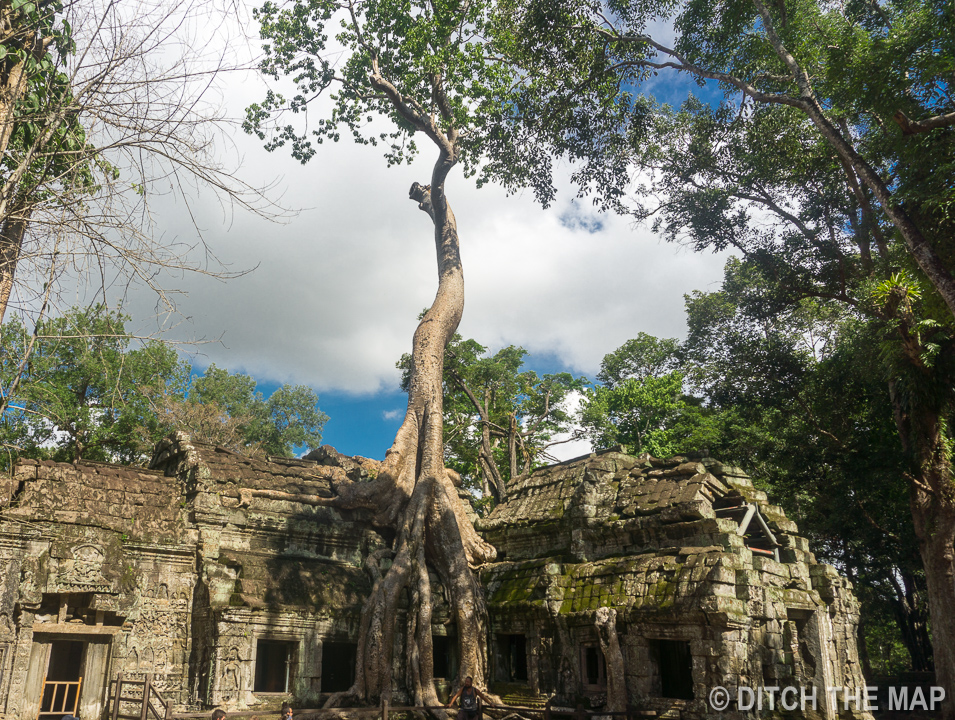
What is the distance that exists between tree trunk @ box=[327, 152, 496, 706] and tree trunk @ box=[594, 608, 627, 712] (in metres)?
2.67

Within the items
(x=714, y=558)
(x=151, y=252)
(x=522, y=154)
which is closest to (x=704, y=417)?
(x=522, y=154)

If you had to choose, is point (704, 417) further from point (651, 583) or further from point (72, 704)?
point (72, 704)

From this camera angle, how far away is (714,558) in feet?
38.7

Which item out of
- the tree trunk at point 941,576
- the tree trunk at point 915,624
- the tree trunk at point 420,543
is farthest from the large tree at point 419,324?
the tree trunk at point 915,624

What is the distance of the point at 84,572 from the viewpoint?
11.9 m

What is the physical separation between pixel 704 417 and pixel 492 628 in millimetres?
18028

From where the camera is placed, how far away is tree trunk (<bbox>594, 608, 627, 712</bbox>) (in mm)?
12109

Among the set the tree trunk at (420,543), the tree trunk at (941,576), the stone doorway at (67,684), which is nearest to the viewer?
the stone doorway at (67,684)

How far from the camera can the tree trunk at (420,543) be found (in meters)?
13.4

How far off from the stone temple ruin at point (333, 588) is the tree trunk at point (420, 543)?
0.50 m

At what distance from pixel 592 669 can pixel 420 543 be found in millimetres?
4183

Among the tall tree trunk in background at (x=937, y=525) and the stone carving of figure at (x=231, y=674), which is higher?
the tall tree trunk in background at (x=937, y=525)

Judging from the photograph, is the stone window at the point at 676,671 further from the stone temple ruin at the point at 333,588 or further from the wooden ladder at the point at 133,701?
the wooden ladder at the point at 133,701

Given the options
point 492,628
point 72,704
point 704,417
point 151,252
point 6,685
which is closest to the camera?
point 151,252
